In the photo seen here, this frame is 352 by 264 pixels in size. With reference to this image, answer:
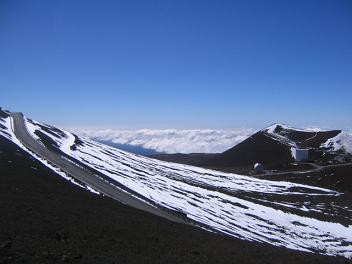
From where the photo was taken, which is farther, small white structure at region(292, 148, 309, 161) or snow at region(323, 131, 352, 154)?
snow at region(323, 131, 352, 154)

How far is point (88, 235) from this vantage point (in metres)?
19.8

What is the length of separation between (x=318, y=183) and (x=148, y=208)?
68.7 metres

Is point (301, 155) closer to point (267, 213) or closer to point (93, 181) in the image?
point (267, 213)

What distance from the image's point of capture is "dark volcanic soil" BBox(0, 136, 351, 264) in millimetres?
16328

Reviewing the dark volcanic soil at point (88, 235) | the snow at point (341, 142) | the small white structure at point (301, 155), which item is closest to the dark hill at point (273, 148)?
the small white structure at point (301, 155)

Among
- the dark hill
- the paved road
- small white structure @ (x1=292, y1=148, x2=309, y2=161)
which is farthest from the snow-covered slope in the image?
the dark hill

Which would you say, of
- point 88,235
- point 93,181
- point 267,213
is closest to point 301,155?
point 267,213

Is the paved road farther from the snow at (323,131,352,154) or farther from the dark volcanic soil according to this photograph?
the snow at (323,131,352,154)

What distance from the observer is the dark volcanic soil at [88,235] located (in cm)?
1633

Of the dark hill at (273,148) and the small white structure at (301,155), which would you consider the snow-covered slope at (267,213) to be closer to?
the small white structure at (301,155)

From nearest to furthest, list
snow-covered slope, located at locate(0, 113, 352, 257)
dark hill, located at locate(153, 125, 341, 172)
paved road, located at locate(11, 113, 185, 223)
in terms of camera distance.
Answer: paved road, located at locate(11, 113, 185, 223)
snow-covered slope, located at locate(0, 113, 352, 257)
dark hill, located at locate(153, 125, 341, 172)

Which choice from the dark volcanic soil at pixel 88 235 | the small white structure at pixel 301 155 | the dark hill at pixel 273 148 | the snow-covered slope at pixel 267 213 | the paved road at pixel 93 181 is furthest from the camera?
the dark hill at pixel 273 148

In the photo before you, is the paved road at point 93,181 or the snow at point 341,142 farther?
the snow at point 341,142

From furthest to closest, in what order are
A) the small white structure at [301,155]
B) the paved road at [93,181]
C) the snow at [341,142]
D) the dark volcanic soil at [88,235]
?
the snow at [341,142], the small white structure at [301,155], the paved road at [93,181], the dark volcanic soil at [88,235]
